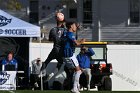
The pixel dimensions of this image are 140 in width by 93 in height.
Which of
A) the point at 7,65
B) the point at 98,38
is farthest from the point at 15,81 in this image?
→ the point at 98,38

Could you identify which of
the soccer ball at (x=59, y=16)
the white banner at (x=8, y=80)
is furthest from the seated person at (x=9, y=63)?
the soccer ball at (x=59, y=16)

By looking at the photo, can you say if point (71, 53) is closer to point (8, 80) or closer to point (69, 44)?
point (69, 44)

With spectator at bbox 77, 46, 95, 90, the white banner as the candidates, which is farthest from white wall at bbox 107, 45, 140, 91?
the white banner

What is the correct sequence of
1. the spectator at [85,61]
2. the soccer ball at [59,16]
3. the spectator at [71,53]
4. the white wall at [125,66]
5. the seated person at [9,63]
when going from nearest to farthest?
the spectator at [71,53] < the soccer ball at [59,16] < the spectator at [85,61] < the seated person at [9,63] < the white wall at [125,66]

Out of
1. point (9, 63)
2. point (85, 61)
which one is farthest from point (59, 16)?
point (9, 63)

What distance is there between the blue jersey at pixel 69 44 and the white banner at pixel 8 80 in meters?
5.94

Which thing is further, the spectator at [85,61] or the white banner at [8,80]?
the spectator at [85,61]

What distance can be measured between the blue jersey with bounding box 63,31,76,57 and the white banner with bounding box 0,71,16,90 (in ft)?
19.5

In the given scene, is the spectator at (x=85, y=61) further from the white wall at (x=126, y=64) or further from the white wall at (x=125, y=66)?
the white wall at (x=126, y=64)

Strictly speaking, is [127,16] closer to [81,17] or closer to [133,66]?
[81,17]

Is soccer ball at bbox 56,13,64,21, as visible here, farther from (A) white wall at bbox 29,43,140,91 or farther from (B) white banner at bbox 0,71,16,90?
(A) white wall at bbox 29,43,140,91

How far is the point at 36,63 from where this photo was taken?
2314 cm

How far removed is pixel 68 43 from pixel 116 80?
11595mm

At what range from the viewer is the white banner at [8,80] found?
1923cm
